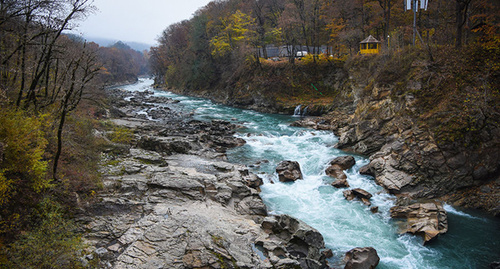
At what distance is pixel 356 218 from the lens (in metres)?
12.2

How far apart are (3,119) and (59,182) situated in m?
2.70

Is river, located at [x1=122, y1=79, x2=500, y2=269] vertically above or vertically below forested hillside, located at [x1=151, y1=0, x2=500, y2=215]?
below

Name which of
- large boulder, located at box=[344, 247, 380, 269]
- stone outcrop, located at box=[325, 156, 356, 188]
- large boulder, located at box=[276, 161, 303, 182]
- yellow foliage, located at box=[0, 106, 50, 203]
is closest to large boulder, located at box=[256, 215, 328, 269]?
large boulder, located at box=[344, 247, 380, 269]

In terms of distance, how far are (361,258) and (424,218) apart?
4.18 meters

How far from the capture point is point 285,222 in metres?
10.4

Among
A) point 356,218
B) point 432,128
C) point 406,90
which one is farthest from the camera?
point 406,90

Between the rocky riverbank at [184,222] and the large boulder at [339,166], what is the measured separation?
4718 mm

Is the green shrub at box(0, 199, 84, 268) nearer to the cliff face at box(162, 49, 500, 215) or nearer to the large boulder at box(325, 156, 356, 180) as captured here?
the large boulder at box(325, 156, 356, 180)

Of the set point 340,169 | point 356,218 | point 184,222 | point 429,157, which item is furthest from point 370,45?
point 184,222

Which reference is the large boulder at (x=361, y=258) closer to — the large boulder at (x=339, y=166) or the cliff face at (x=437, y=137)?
the cliff face at (x=437, y=137)

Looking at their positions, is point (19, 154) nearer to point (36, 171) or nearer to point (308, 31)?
point (36, 171)

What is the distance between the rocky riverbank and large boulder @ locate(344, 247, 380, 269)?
865 millimetres

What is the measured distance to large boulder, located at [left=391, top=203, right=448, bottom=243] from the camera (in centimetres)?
1066

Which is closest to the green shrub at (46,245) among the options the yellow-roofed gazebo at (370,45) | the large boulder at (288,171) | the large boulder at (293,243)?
the large boulder at (293,243)
